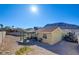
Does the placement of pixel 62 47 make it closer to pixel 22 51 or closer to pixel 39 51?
pixel 39 51

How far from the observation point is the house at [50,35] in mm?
2010

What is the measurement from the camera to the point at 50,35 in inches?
79.8

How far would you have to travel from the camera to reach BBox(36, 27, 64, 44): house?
79.1 inches

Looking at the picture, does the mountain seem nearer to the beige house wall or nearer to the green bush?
the beige house wall

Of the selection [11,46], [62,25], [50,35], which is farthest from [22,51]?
[62,25]

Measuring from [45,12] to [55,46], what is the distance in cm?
43

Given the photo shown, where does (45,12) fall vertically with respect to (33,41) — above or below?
above

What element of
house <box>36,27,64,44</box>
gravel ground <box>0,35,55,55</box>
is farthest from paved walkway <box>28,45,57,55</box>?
house <box>36,27,64,44</box>

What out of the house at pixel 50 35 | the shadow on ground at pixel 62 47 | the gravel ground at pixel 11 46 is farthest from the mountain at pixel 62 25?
the gravel ground at pixel 11 46

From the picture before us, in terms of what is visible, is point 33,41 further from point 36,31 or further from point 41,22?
point 41,22

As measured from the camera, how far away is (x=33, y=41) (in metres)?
2.02

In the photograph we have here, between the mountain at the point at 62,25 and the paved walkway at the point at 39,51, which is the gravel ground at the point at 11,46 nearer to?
the paved walkway at the point at 39,51
